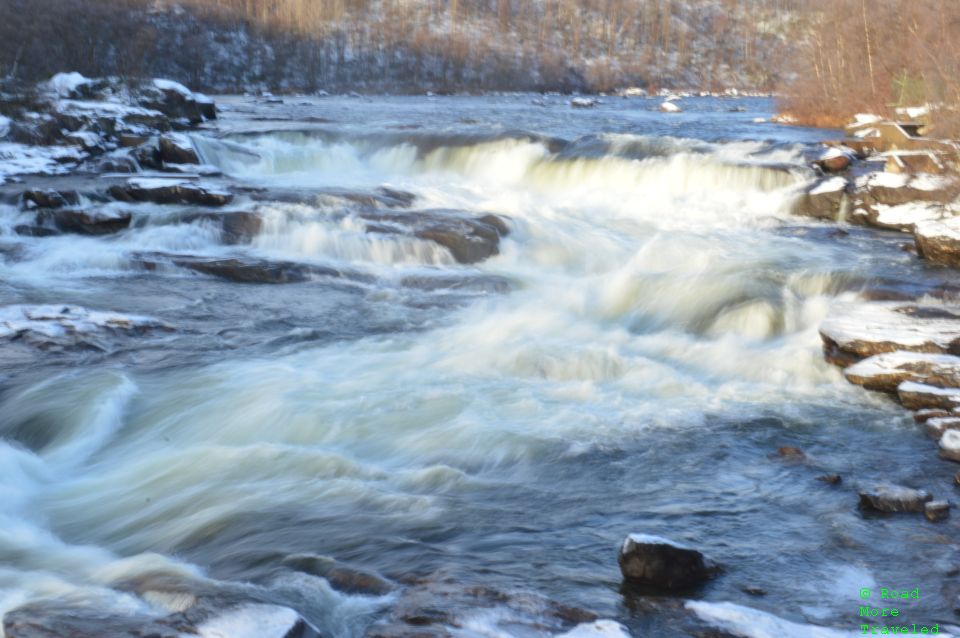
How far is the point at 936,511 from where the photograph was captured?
589cm

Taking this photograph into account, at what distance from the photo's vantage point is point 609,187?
18.9 metres

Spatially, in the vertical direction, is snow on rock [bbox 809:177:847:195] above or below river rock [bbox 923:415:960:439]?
above

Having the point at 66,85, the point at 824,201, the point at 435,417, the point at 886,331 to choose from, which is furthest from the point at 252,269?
the point at 66,85

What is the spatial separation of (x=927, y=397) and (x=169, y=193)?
40.5 ft

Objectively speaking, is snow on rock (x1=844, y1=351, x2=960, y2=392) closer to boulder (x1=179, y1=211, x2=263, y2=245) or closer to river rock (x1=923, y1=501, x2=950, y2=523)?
river rock (x1=923, y1=501, x2=950, y2=523)

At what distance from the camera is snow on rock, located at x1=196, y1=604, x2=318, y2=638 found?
4.13 meters

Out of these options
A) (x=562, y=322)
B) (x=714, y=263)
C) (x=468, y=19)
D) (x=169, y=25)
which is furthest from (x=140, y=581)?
(x=468, y=19)

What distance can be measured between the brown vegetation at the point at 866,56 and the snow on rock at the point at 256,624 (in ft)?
65.8

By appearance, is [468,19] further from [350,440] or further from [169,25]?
[350,440]

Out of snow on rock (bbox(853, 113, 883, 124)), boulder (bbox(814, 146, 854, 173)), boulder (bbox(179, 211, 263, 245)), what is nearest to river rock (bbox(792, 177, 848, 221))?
boulder (bbox(814, 146, 854, 173))

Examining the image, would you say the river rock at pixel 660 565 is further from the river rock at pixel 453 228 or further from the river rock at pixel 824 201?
the river rock at pixel 824 201

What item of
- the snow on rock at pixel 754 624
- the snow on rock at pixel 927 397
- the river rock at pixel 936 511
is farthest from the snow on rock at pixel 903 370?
the snow on rock at pixel 754 624

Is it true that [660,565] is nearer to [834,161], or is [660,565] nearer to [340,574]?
[340,574]

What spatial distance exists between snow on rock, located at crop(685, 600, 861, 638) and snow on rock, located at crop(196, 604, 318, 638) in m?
1.85
